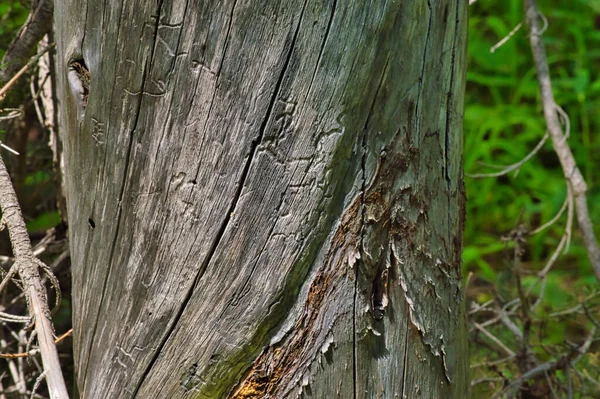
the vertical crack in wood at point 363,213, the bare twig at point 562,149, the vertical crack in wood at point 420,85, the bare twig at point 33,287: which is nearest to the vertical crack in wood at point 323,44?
the vertical crack in wood at point 363,213

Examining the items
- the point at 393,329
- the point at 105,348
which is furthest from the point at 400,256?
the point at 105,348

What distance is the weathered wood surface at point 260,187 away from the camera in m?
1.30

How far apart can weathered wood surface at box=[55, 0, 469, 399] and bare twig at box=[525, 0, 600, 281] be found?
1256 mm

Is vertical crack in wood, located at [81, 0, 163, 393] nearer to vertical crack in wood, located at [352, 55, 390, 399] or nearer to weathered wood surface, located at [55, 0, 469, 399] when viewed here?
weathered wood surface, located at [55, 0, 469, 399]

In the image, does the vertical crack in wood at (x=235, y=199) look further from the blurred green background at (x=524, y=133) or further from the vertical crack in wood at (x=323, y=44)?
the blurred green background at (x=524, y=133)

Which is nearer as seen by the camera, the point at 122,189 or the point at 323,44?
the point at 323,44

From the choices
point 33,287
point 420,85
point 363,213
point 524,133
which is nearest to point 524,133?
point 524,133

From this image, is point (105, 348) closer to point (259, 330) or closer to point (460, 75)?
point (259, 330)

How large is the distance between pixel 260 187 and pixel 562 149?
1710 mm

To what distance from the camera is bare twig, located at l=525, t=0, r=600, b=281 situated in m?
2.55

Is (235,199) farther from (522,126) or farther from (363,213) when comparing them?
(522,126)

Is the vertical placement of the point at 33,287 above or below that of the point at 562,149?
below

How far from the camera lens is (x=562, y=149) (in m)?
2.61

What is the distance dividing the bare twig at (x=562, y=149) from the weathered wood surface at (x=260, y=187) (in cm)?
126
